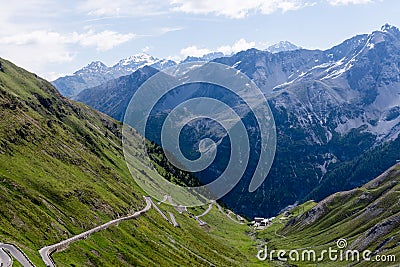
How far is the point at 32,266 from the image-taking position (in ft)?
293

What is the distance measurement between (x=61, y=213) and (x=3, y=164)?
101 feet

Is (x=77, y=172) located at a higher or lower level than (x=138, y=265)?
higher

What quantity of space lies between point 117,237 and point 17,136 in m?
71.8

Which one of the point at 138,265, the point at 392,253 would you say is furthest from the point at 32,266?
the point at 392,253

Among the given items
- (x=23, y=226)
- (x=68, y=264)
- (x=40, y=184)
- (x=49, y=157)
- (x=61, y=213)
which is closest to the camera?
(x=68, y=264)

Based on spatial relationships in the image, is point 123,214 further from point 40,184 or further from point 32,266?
point 32,266

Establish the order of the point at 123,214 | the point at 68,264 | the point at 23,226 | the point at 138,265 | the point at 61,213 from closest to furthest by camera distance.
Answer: the point at 68,264
the point at 23,226
the point at 138,265
the point at 61,213
the point at 123,214

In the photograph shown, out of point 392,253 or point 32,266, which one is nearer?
point 32,266

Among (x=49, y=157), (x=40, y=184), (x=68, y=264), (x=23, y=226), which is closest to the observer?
(x=68, y=264)

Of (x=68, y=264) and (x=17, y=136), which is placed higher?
(x=17, y=136)

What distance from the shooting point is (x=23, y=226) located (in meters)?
114

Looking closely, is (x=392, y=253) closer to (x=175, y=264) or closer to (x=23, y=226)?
(x=175, y=264)

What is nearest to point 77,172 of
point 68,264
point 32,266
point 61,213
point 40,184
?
point 40,184

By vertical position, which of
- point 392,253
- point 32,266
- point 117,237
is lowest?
point 392,253
